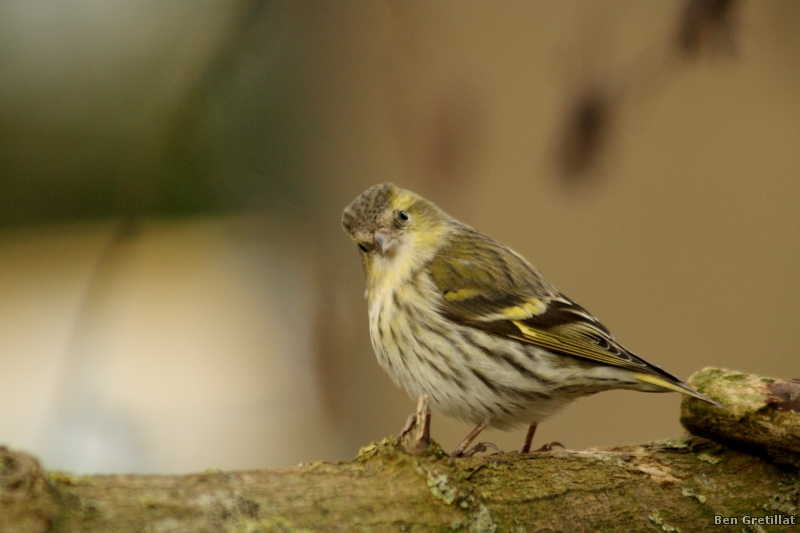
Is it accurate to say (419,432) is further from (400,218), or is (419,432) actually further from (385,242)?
(400,218)

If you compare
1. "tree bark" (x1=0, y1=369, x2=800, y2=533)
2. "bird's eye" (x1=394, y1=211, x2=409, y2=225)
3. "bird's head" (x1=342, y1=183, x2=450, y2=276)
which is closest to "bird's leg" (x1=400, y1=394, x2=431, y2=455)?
"tree bark" (x1=0, y1=369, x2=800, y2=533)

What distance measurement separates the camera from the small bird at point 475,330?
8.87 feet

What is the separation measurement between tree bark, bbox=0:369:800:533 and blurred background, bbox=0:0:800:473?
3.99ft

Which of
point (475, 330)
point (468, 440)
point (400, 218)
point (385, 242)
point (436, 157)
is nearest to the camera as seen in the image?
point (468, 440)

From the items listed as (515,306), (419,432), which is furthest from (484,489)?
(515,306)

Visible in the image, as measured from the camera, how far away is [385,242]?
3.10 metres

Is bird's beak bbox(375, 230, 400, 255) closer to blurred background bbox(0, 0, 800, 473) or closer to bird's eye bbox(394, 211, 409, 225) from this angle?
bird's eye bbox(394, 211, 409, 225)

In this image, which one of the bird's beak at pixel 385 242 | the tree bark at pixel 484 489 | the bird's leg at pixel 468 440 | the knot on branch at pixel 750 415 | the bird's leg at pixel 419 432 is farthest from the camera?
the bird's beak at pixel 385 242

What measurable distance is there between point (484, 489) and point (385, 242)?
4.36 feet

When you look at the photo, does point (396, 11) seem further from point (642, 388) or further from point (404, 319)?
point (642, 388)

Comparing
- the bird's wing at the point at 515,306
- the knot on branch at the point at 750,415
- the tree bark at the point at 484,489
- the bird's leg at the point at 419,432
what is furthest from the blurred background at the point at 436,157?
the bird's leg at the point at 419,432

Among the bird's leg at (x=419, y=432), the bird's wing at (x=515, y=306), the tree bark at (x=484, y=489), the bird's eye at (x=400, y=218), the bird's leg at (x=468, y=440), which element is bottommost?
the bird's leg at (x=468, y=440)

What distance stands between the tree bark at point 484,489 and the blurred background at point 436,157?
47.8 inches

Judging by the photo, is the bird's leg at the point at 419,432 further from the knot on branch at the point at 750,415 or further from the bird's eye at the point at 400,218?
the bird's eye at the point at 400,218
